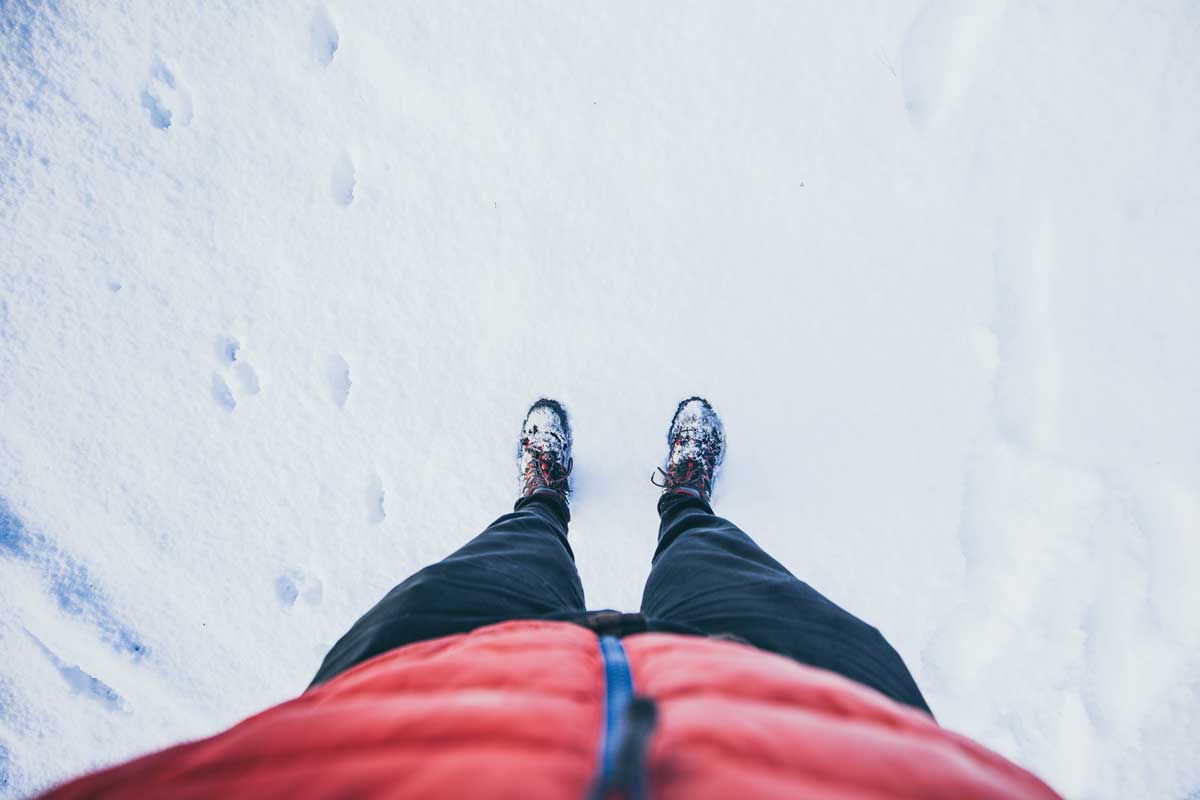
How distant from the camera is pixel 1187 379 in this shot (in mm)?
986

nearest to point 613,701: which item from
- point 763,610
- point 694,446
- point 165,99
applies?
point 763,610

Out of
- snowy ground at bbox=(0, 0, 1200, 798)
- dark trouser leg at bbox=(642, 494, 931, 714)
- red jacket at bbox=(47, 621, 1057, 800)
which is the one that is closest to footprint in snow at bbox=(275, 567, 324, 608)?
snowy ground at bbox=(0, 0, 1200, 798)

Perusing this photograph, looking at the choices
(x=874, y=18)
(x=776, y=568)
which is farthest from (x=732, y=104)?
(x=776, y=568)

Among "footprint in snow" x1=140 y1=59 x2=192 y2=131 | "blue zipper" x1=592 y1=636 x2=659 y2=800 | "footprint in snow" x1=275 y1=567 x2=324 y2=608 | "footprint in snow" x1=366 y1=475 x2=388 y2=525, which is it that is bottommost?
"blue zipper" x1=592 y1=636 x2=659 y2=800

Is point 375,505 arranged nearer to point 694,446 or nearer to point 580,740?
point 694,446

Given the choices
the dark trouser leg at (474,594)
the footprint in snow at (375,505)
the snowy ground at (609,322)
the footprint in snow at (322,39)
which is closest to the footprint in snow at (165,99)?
the snowy ground at (609,322)

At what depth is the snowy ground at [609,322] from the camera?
993 millimetres

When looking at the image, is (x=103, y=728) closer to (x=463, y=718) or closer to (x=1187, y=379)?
(x=463, y=718)

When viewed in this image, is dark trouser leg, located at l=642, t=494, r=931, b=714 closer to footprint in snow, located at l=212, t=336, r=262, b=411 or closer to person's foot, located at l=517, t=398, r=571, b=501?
person's foot, located at l=517, t=398, r=571, b=501

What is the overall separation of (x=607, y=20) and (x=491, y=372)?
0.73 m

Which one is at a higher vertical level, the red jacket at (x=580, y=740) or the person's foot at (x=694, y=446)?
the person's foot at (x=694, y=446)

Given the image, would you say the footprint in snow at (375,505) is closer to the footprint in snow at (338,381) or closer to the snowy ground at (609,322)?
the snowy ground at (609,322)

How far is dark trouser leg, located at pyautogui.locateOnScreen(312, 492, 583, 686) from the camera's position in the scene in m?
0.60

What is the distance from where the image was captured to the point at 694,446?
3.57ft
